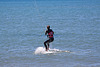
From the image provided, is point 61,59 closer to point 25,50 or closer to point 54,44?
point 25,50

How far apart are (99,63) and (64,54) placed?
3093mm

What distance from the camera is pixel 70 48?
19703 millimetres

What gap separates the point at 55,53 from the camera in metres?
17.8

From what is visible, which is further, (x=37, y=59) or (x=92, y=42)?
(x=92, y=42)

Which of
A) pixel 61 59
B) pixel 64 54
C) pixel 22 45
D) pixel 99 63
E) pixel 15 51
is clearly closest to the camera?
pixel 99 63

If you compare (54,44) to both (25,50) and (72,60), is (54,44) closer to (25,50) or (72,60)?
(25,50)

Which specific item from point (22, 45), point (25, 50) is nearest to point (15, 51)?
point (25, 50)

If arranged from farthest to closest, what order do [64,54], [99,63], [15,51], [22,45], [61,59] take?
[22,45], [15,51], [64,54], [61,59], [99,63]

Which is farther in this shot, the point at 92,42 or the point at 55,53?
the point at 92,42

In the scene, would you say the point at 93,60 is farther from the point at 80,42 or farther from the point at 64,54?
the point at 80,42

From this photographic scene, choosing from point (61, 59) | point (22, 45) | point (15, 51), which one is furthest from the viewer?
point (22, 45)

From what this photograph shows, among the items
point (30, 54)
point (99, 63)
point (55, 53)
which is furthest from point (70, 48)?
point (99, 63)

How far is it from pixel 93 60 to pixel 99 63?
32.0 inches

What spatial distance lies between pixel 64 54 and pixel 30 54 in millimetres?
2272
